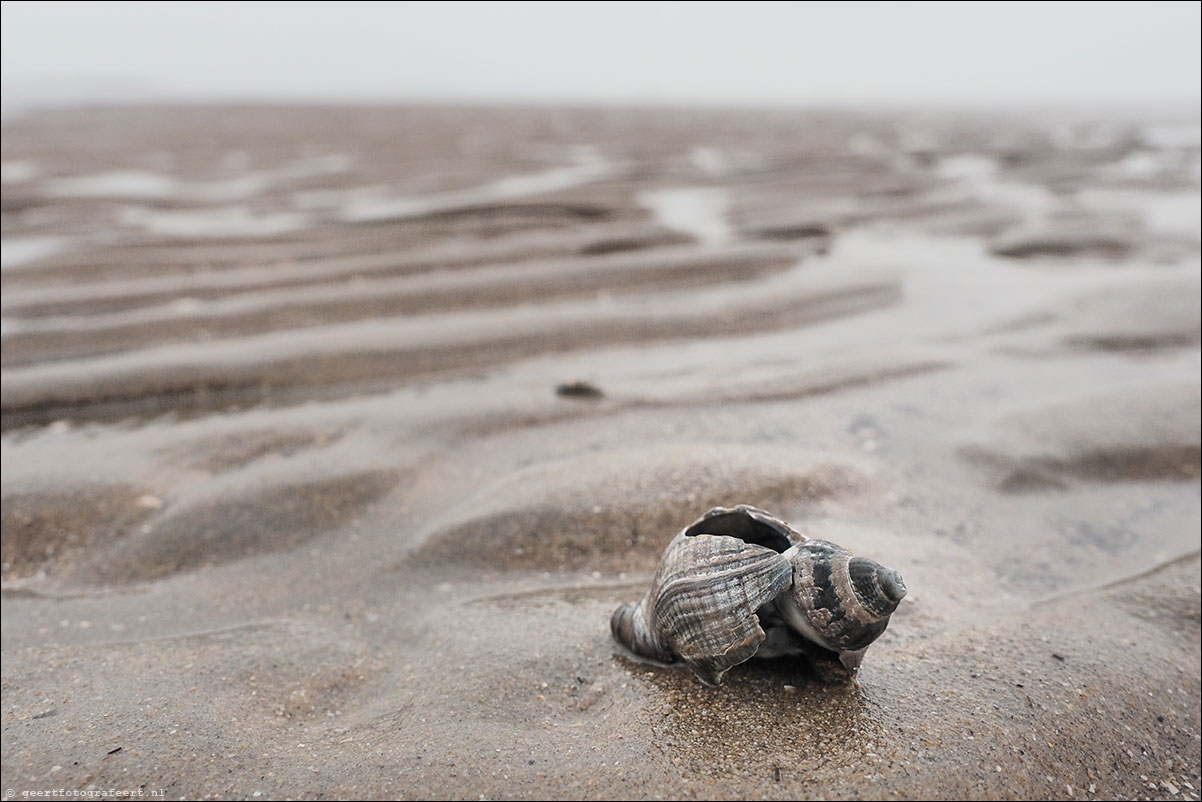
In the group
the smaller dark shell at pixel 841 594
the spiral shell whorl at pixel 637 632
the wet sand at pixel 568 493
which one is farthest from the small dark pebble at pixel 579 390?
the smaller dark shell at pixel 841 594

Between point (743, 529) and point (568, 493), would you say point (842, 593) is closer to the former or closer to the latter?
point (743, 529)

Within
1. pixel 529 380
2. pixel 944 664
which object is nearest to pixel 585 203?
pixel 529 380

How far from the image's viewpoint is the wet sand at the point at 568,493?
204 cm

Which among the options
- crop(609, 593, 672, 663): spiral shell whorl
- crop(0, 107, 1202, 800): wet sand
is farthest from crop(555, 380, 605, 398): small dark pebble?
crop(609, 593, 672, 663): spiral shell whorl

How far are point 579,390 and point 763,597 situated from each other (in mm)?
2570

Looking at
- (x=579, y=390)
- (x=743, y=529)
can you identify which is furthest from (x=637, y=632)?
(x=579, y=390)

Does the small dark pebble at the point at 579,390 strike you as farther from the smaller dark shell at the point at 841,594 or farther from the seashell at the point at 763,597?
the smaller dark shell at the point at 841,594

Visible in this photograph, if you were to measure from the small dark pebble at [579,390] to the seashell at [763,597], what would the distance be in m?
2.27

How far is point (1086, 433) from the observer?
388cm

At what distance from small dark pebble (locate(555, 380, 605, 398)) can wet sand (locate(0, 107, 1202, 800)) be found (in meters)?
0.06

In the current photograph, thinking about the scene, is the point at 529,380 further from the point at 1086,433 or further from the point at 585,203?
the point at 585,203

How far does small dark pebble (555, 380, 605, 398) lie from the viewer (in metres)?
4.31

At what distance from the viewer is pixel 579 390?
4320 mm

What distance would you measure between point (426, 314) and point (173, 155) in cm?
1200
